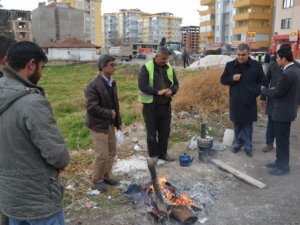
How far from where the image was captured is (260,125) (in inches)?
324

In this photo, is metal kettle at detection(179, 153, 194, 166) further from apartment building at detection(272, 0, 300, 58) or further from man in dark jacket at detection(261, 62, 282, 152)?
apartment building at detection(272, 0, 300, 58)

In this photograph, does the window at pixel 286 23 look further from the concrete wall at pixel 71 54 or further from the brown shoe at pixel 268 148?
the brown shoe at pixel 268 148

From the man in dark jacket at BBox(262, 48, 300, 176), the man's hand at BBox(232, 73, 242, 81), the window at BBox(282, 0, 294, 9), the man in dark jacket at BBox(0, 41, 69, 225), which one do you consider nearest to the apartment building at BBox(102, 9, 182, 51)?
the window at BBox(282, 0, 294, 9)

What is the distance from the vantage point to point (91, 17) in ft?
312

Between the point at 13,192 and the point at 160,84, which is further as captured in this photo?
the point at 160,84

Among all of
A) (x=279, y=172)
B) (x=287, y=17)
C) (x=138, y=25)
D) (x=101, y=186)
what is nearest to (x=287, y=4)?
(x=287, y=17)

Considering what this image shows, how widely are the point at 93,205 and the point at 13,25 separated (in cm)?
7982

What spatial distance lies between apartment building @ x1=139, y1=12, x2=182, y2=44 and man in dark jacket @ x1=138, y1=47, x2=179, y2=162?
12285 cm

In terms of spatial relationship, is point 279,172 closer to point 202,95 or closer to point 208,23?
point 202,95

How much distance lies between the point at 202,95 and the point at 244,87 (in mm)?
3772

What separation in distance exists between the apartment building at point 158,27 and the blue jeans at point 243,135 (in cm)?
12242

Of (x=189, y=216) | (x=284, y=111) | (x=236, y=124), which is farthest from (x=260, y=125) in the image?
(x=189, y=216)

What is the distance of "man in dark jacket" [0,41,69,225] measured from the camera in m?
2.02

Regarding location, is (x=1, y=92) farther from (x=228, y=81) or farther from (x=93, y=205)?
(x=228, y=81)
